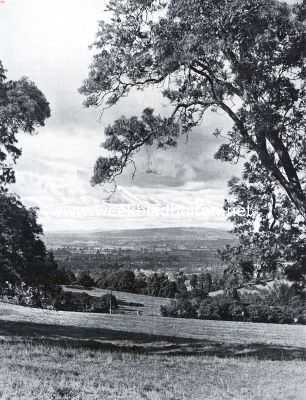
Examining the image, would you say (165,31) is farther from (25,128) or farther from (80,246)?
(80,246)

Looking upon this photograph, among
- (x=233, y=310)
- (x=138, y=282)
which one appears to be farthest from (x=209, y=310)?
(x=138, y=282)

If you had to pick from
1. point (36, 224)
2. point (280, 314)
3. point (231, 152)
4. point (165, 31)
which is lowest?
point (280, 314)

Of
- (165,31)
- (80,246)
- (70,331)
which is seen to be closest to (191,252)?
(80,246)

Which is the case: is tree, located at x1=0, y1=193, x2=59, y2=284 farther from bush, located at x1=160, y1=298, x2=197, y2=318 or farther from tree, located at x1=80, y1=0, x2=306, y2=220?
bush, located at x1=160, y1=298, x2=197, y2=318

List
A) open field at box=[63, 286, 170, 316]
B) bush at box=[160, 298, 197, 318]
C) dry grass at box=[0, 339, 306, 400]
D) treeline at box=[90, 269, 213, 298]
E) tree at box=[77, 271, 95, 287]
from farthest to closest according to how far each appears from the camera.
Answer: treeline at box=[90, 269, 213, 298] → tree at box=[77, 271, 95, 287] → bush at box=[160, 298, 197, 318] → open field at box=[63, 286, 170, 316] → dry grass at box=[0, 339, 306, 400]

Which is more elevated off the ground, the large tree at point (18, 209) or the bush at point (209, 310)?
the large tree at point (18, 209)

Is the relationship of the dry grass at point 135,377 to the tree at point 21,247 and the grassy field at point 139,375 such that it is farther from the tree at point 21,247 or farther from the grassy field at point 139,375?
the tree at point 21,247

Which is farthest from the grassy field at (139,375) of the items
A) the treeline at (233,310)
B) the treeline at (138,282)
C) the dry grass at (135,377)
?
the treeline at (138,282)

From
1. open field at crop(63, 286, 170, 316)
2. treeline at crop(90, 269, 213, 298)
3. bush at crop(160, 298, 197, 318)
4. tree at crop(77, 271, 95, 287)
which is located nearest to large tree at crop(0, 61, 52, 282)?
open field at crop(63, 286, 170, 316)
